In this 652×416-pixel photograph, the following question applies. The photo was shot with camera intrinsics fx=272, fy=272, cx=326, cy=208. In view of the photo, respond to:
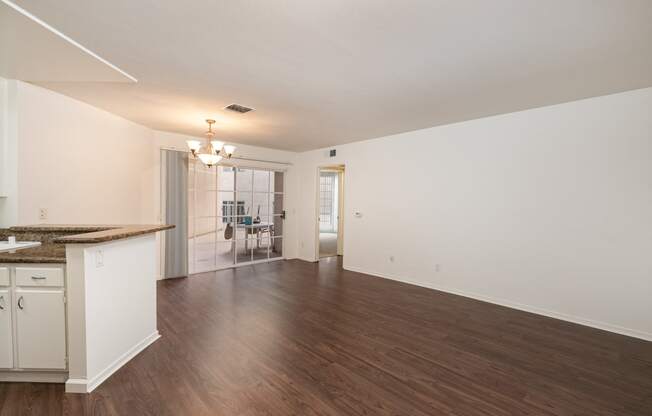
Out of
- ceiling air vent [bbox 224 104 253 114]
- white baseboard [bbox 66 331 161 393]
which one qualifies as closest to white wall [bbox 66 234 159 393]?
white baseboard [bbox 66 331 161 393]

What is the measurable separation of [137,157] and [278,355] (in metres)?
3.95

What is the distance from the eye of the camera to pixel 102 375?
2102 mm

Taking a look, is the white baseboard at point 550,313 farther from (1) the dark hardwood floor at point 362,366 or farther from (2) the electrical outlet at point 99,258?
(2) the electrical outlet at point 99,258

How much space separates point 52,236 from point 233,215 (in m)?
3.13

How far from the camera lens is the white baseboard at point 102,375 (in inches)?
77.9

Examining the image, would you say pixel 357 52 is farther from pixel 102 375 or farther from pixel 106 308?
pixel 102 375

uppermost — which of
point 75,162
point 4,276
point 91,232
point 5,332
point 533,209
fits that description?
point 75,162

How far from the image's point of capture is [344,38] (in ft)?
6.72

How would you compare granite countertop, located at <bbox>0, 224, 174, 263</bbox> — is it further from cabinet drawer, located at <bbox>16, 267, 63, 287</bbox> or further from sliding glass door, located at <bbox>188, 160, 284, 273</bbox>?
sliding glass door, located at <bbox>188, 160, 284, 273</bbox>

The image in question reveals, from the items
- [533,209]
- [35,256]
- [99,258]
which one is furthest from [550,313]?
[35,256]

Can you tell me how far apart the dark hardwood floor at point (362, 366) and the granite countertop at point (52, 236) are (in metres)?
0.97

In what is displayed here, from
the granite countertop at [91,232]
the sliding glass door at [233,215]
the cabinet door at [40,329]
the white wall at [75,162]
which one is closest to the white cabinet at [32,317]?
the cabinet door at [40,329]

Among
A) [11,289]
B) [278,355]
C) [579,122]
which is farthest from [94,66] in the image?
[579,122]

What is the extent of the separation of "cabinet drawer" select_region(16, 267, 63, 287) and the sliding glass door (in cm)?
310
